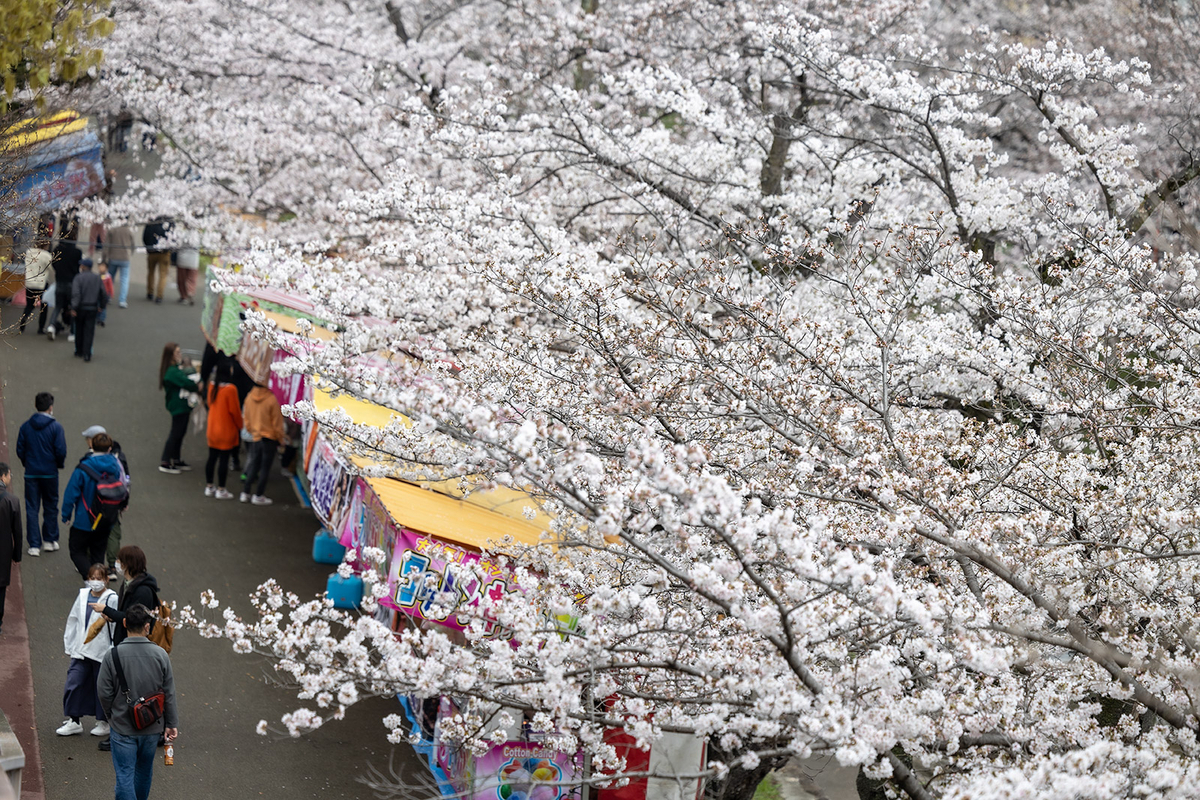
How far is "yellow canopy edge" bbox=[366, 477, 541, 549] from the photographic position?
7566mm

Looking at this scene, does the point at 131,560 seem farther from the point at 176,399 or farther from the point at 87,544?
the point at 176,399

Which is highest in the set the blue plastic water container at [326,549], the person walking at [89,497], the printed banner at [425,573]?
the printed banner at [425,573]

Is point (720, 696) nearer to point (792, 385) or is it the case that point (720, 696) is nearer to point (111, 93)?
point (792, 385)

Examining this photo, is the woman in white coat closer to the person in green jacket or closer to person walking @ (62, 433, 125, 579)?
person walking @ (62, 433, 125, 579)

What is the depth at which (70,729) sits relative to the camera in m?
7.59

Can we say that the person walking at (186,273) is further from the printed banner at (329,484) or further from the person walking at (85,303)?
the printed banner at (329,484)

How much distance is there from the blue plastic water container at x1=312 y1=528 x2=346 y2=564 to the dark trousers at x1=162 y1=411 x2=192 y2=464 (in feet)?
9.36

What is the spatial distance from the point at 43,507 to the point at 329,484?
10.1 feet

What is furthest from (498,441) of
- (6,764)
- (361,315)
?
(361,315)

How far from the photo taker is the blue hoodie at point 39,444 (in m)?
10.1

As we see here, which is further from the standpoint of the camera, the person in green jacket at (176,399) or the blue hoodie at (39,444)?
the person in green jacket at (176,399)

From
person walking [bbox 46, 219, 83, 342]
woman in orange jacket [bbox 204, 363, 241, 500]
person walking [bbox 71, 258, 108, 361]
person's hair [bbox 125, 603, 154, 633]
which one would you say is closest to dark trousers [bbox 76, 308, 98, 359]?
person walking [bbox 71, 258, 108, 361]

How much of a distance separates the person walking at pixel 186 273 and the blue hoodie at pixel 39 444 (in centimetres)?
1195

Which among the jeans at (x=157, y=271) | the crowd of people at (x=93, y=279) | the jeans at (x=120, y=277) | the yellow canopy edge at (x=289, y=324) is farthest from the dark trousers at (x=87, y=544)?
the jeans at (x=157, y=271)
